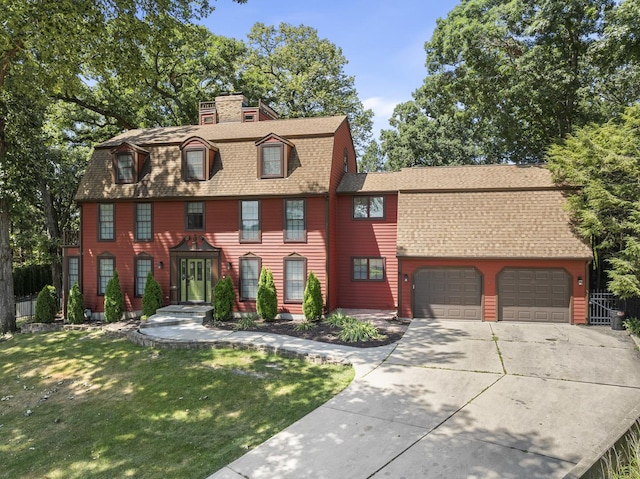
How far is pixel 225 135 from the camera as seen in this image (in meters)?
18.3

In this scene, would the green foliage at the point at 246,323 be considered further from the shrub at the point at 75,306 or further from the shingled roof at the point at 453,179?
the shrub at the point at 75,306

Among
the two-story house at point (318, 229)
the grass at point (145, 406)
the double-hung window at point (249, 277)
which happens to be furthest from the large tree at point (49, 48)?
the double-hung window at point (249, 277)

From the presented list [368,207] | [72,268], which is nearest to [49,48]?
[72,268]

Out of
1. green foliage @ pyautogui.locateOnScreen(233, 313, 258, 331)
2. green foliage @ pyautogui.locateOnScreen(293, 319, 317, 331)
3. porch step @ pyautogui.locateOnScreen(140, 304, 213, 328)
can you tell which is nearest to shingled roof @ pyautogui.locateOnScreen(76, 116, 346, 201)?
porch step @ pyautogui.locateOnScreen(140, 304, 213, 328)

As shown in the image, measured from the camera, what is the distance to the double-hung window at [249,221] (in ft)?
55.0

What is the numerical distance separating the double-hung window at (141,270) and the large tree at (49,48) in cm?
536

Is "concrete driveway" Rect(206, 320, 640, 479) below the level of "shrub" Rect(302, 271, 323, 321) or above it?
below

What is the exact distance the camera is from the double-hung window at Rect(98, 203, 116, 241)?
59.2ft

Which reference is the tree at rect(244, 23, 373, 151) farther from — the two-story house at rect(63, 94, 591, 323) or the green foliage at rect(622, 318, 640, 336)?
the green foliage at rect(622, 318, 640, 336)

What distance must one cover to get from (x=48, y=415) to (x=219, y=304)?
743 cm

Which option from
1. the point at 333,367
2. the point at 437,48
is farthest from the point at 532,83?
the point at 333,367

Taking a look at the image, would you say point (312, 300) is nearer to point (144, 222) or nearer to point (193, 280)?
point (193, 280)

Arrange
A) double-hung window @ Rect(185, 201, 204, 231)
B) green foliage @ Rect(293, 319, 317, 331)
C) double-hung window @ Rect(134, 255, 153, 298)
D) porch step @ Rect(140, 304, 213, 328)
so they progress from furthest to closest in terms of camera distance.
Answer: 1. double-hung window @ Rect(134, 255, 153, 298)
2. double-hung window @ Rect(185, 201, 204, 231)
3. porch step @ Rect(140, 304, 213, 328)
4. green foliage @ Rect(293, 319, 317, 331)

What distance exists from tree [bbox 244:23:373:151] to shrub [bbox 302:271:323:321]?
20147 millimetres
